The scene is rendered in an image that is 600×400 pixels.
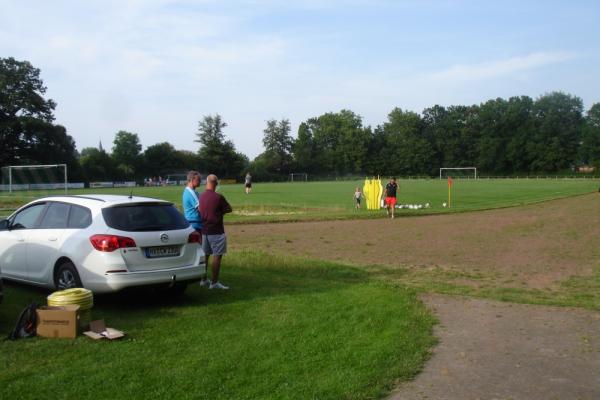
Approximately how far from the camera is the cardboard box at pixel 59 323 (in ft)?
19.4

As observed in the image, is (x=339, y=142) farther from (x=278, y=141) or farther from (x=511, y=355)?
(x=511, y=355)

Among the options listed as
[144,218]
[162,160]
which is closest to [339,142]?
[162,160]

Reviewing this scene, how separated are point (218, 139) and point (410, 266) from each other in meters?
112

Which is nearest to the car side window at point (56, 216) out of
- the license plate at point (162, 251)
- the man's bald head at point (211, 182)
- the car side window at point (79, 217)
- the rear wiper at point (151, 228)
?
the car side window at point (79, 217)

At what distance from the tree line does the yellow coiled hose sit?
274ft

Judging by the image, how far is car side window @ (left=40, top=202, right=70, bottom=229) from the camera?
7.94 meters

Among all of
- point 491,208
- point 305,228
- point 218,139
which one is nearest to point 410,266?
point 305,228

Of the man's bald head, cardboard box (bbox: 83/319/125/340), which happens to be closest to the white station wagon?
the man's bald head

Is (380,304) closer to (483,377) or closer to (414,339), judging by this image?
(414,339)

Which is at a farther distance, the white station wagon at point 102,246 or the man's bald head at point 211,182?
the man's bald head at point 211,182

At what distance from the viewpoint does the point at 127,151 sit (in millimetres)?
115938

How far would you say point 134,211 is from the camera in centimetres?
774

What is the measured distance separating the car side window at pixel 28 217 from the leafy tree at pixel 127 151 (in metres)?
94.4

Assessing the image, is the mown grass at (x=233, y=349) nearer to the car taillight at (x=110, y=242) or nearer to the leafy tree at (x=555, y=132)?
the car taillight at (x=110, y=242)
